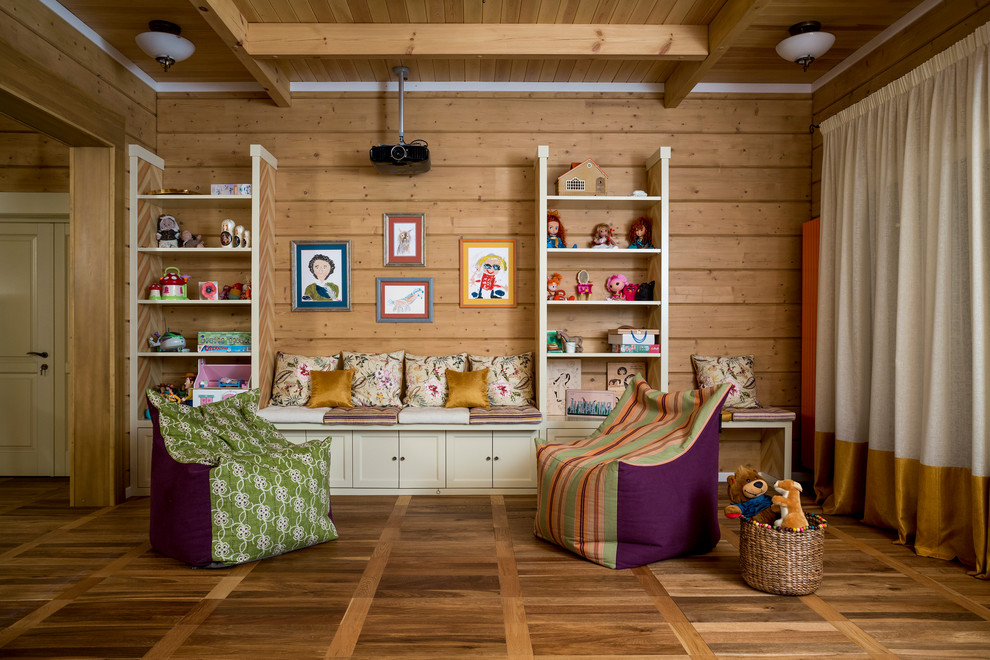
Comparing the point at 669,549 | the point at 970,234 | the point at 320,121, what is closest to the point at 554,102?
the point at 320,121

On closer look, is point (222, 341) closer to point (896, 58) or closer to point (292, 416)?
point (292, 416)

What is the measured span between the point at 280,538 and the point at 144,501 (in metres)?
1.70

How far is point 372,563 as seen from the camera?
9.84 feet

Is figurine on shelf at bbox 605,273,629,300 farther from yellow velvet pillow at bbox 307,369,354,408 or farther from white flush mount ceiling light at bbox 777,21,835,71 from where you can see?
yellow velvet pillow at bbox 307,369,354,408

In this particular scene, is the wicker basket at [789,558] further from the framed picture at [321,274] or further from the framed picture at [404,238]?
the framed picture at [321,274]

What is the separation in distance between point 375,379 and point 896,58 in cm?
384

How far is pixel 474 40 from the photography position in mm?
3881

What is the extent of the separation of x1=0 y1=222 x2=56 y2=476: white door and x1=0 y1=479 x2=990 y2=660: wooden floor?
66.5 inches

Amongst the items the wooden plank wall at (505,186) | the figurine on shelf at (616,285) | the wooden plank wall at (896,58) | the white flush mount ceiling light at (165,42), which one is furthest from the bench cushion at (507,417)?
the white flush mount ceiling light at (165,42)

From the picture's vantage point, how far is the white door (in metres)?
4.83

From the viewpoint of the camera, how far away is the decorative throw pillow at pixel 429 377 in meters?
4.48

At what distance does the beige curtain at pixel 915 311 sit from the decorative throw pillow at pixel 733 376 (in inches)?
21.0

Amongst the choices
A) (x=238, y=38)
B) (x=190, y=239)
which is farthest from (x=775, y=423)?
(x=190, y=239)

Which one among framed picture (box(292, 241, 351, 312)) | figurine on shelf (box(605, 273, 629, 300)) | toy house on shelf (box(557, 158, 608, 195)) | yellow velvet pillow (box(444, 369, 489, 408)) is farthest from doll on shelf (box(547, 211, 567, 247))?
framed picture (box(292, 241, 351, 312))
